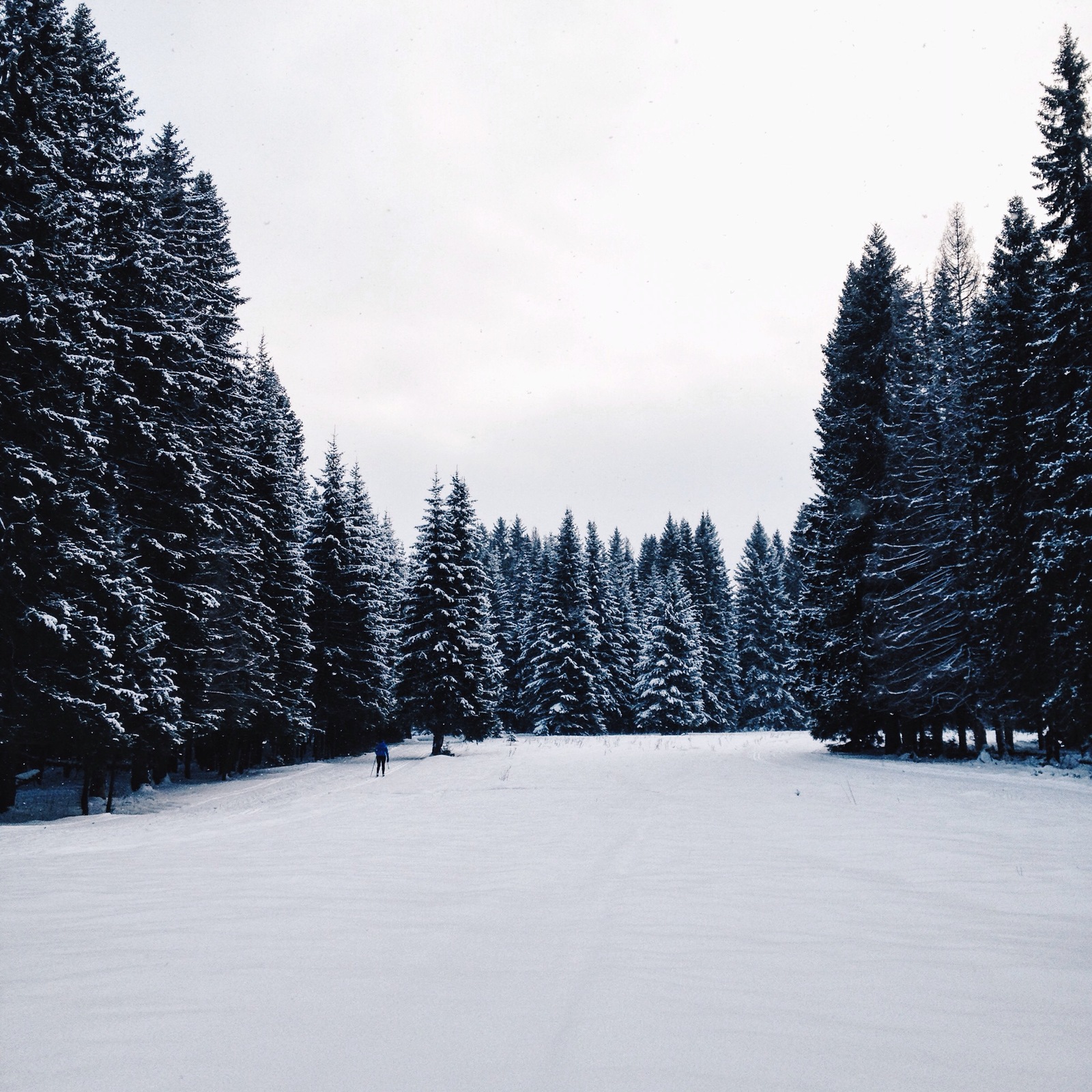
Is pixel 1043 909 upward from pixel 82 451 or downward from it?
downward

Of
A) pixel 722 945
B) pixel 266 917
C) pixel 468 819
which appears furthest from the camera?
pixel 468 819

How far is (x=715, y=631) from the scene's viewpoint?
6388cm

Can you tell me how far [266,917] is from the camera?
6.51m

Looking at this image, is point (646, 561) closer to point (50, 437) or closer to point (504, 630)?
point (504, 630)

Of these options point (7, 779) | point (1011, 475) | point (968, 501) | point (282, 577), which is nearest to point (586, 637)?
point (282, 577)

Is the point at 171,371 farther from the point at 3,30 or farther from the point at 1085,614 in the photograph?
the point at 1085,614

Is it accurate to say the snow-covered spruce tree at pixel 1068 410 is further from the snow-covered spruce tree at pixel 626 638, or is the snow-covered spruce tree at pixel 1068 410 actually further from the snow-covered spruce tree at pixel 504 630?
the snow-covered spruce tree at pixel 504 630

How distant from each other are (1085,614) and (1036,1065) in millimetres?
18029

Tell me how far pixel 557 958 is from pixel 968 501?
2447 centimetres

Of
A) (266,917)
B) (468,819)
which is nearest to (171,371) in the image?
(468,819)

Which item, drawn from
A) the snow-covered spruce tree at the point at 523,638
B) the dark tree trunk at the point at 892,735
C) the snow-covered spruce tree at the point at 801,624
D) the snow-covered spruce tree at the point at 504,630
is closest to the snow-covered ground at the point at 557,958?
the dark tree trunk at the point at 892,735

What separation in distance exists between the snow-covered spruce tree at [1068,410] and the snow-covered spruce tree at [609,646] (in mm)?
36542

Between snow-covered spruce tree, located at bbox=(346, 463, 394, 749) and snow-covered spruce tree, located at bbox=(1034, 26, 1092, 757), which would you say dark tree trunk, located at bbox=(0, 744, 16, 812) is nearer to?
snow-covered spruce tree, located at bbox=(346, 463, 394, 749)

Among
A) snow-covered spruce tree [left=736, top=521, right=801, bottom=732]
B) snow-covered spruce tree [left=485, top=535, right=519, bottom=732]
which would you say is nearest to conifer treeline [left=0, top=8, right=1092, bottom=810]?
snow-covered spruce tree [left=485, top=535, right=519, bottom=732]
